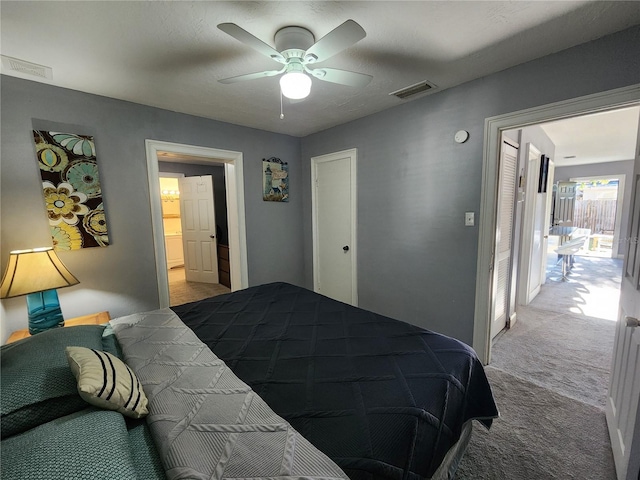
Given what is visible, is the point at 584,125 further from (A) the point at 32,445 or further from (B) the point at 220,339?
(A) the point at 32,445

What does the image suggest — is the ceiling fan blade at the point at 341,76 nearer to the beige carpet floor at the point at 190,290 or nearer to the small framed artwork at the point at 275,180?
the small framed artwork at the point at 275,180

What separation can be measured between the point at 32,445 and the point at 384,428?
3.27 ft

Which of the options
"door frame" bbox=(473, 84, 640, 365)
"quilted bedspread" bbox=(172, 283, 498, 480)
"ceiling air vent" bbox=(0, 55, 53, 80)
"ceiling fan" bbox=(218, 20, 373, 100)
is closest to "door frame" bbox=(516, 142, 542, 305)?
"door frame" bbox=(473, 84, 640, 365)

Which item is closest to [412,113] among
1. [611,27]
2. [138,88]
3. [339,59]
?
[339,59]

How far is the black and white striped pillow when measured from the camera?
0.89 m

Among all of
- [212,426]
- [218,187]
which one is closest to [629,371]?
[212,426]

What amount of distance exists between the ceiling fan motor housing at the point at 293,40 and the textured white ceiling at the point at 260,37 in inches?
1.4

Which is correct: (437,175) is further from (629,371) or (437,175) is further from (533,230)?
(533,230)

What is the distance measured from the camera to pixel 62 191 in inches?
82.5

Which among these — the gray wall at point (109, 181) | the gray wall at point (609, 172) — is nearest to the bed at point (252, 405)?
the gray wall at point (109, 181)

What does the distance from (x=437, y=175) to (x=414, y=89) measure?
29.7 inches

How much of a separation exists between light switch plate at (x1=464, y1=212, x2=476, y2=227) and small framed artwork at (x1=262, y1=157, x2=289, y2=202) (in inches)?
86.3

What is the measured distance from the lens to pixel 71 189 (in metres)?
2.13

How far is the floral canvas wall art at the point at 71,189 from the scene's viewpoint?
204 centimetres
